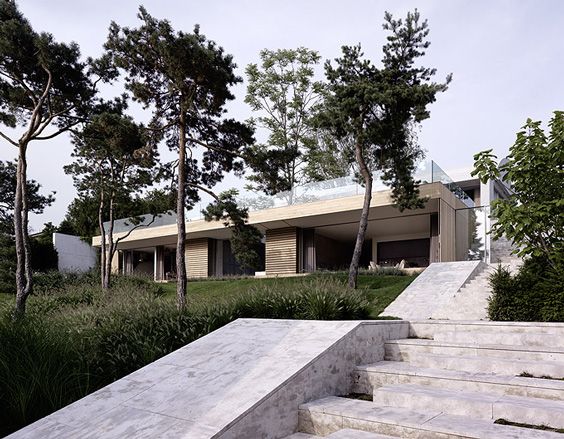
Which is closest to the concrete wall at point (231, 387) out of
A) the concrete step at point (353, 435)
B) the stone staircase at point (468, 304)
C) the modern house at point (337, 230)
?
the concrete step at point (353, 435)

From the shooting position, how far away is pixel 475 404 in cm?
303

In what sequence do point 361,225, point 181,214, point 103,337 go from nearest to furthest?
point 103,337, point 181,214, point 361,225

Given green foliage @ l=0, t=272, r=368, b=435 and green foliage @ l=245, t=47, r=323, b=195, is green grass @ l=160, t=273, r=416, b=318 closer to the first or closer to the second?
green foliage @ l=0, t=272, r=368, b=435

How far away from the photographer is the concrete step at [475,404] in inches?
112

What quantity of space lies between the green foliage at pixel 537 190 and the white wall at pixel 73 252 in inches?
1124

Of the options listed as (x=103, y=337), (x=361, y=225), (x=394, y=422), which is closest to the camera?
(x=394, y=422)

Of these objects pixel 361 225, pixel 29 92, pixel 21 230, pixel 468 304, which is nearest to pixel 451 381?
pixel 468 304

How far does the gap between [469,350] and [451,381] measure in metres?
0.70

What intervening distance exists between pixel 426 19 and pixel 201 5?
930 cm

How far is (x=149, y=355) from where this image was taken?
4711 mm

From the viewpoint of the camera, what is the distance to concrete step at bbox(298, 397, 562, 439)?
105 inches

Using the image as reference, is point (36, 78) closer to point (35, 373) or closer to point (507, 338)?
point (35, 373)

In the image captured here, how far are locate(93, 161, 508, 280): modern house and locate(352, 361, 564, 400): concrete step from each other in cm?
1232

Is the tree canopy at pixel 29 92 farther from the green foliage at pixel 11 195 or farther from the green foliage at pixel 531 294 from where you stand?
the green foliage at pixel 531 294
